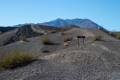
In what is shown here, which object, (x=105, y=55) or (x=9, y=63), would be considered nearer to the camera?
(x=9, y=63)

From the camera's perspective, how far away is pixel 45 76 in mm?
13719

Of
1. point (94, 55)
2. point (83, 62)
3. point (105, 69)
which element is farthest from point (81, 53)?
point (105, 69)

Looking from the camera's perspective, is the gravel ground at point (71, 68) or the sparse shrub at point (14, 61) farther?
→ the sparse shrub at point (14, 61)

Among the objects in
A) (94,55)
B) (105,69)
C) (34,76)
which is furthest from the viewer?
(94,55)

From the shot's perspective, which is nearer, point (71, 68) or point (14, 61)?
A: point (71, 68)

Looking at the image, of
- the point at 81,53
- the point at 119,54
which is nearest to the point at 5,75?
the point at 81,53

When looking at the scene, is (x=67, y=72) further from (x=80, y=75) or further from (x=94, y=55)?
(x=94, y=55)

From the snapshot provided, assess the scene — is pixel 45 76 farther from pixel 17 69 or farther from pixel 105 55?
pixel 105 55

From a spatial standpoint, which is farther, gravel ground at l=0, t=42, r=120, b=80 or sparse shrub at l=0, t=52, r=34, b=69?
sparse shrub at l=0, t=52, r=34, b=69

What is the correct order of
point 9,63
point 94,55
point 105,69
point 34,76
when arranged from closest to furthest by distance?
point 34,76 → point 105,69 → point 9,63 → point 94,55

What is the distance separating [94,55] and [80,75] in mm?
5041

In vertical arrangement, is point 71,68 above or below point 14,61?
below

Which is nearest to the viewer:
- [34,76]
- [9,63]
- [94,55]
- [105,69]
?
[34,76]

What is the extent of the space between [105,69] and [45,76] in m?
3.10
